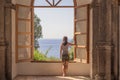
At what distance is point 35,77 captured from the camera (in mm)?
12344

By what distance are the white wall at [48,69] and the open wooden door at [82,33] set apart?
0.96 ft

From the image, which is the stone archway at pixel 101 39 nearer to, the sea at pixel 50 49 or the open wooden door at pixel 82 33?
the open wooden door at pixel 82 33

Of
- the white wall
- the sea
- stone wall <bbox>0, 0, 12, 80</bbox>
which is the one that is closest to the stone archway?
stone wall <bbox>0, 0, 12, 80</bbox>

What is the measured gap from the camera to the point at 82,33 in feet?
41.6

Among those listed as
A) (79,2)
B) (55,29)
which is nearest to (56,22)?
(55,29)

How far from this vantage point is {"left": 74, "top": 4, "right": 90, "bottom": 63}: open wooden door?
12453mm

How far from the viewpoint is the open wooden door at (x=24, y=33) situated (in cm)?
1244

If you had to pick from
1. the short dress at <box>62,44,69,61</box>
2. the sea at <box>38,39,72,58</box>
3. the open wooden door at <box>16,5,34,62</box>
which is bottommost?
the sea at <box>38,39,72,58</box>

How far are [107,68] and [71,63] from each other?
254 cm

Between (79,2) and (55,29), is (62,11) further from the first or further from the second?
(79,2)

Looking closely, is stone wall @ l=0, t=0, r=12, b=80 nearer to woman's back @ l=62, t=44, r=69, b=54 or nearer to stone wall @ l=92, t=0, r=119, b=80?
woman's back @ l=62, t=44, r=69, b=54

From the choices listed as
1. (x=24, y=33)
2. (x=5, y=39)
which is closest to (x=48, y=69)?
(x=24, y=33)

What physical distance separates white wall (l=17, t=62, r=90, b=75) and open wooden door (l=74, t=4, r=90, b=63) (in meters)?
0.29

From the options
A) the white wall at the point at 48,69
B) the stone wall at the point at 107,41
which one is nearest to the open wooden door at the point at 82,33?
the white wall at the point at 48,69
